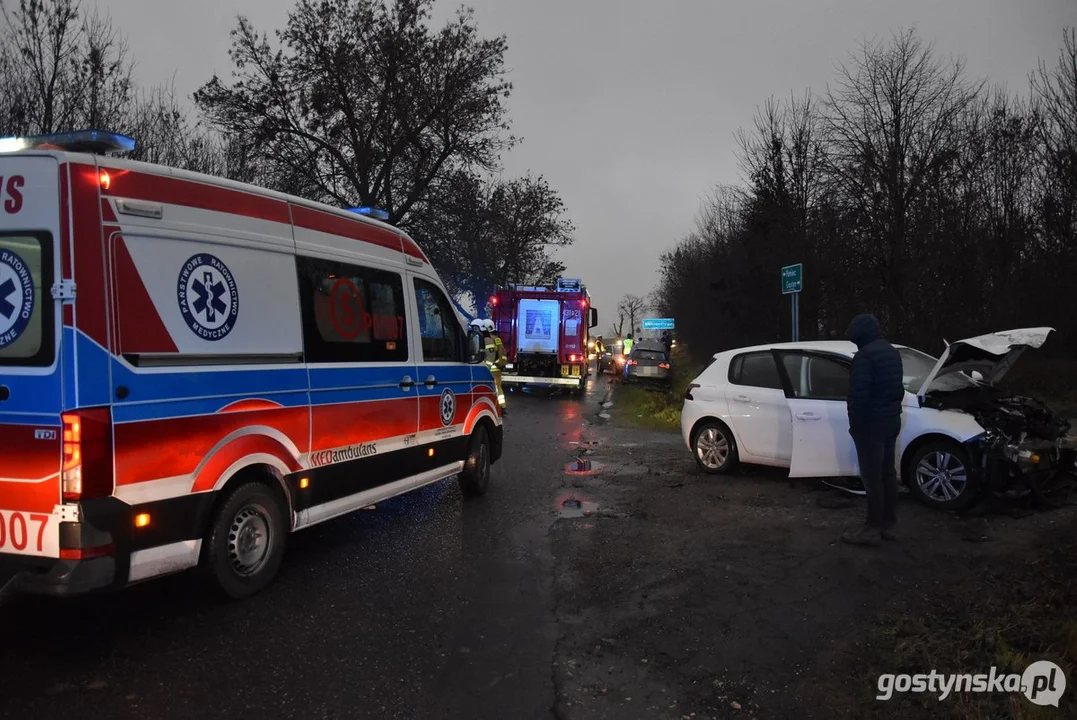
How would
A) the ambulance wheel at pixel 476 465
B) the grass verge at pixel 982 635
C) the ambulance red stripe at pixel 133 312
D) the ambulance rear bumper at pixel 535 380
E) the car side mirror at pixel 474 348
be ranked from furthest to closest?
the ambulance rear bumper at pixel 535 380, the ambulance wheel at pixel 476 465, the car side mirror at pixel 474 348, the ambulance red stripe at pixel 133 312, the grass verge at pixel 982 635

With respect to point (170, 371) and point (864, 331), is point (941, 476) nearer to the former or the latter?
point (864, 331)

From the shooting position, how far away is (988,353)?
6383 mm

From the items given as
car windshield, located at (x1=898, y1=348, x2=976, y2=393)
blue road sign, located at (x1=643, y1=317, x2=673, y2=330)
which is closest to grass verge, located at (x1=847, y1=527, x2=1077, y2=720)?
car windshield, located at (x1=898, y1=348, x2=976, y2=393)

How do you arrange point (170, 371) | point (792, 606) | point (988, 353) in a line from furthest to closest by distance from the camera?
point (988, 353)
point (792, 606)
point (170, 371)

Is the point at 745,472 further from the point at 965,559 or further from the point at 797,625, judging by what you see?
the point at 797,625

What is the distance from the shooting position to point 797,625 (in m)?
Result: 4.33

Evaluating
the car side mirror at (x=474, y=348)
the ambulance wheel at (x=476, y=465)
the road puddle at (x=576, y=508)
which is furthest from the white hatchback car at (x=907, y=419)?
the car side mirror at (x=474, y=348)

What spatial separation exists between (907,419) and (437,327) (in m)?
4.53

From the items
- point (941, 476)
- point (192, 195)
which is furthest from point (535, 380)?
point (192, 195)

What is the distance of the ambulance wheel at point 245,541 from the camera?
451 cm

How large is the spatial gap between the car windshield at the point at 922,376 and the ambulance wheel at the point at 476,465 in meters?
4.26

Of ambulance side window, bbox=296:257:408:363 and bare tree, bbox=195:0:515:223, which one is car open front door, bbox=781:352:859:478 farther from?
bare tree, bbox=195:0:515:223

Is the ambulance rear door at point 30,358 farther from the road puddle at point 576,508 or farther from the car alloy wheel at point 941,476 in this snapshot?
the car alloy wheel at point 941,476

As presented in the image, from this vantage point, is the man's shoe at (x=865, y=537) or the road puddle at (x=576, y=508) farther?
the road puddle at (x=576, y=508)
